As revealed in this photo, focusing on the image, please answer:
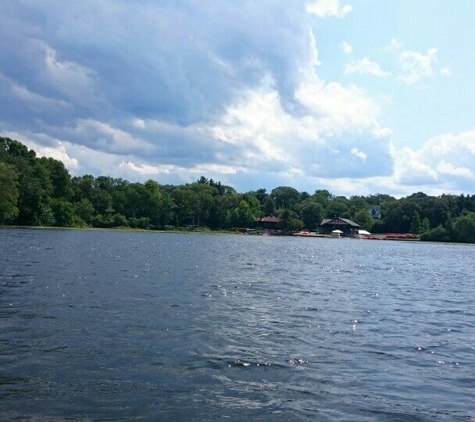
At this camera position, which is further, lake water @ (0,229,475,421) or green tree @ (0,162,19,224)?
green tree @ (0,162,19,224)

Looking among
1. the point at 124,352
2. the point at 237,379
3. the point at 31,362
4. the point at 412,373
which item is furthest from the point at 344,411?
the point at 31,362

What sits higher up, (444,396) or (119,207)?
(119,207)

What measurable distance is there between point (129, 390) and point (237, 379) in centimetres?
309

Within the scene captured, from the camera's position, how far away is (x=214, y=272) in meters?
45.5

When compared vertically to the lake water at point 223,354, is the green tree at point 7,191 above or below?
above

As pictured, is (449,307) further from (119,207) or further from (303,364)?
(119,207)

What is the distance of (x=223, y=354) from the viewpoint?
1705 centimetres

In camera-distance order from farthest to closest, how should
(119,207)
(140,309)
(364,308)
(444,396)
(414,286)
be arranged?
1. (119,207)
2. (414,286)
3. (364,308)
4. (140,309)
5. (444,396)

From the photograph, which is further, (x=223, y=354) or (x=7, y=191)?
(x=7, y=191)

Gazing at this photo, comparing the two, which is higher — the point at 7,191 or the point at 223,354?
the point at 7,191

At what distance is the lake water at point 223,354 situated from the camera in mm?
12430

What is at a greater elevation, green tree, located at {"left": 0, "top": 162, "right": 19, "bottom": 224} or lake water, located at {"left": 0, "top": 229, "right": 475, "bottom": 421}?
green tree, located at {"left": 0, "top": 162, "right": 19, "bottom": 224}

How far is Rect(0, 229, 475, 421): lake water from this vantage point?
1243cm

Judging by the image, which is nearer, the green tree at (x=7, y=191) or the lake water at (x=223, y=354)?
the lake water at (x=223, y=354)
